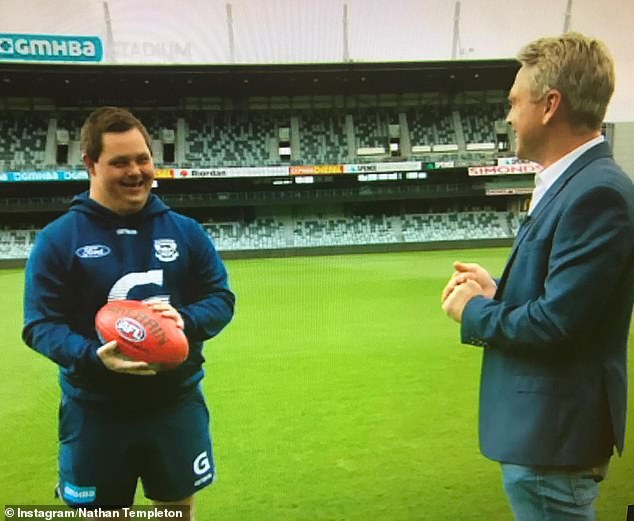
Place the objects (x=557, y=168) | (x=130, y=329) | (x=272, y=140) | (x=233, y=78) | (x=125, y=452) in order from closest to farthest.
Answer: (x=557, y=168), (x=130, y=329), (x=125, y=452), (x=233, y=78), (x=272, y=140)

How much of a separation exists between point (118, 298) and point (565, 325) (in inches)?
38.7

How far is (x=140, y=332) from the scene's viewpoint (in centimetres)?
114

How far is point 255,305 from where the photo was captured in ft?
14.0

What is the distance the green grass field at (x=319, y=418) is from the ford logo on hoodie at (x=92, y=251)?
94cm

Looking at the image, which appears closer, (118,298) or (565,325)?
(565,325)

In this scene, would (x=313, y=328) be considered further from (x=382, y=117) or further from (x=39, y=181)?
(x=39, y=181)

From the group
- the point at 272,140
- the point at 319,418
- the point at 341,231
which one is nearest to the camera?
the point at 319,418

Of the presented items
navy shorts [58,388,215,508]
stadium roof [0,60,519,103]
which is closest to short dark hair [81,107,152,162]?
navy shorts [58,388,215,508]

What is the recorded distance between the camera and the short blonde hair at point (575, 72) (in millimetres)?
908

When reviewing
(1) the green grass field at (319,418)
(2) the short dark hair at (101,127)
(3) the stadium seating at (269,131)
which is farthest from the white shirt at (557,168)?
(3) the stadium seating at (269,131)

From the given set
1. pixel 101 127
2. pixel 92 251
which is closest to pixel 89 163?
pixel 101 127

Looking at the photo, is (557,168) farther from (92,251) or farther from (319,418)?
(319,418)

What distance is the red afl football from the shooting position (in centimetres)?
114

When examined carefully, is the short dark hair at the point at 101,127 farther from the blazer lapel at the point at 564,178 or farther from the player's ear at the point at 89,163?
the blazer lapel at the point at 564,178
